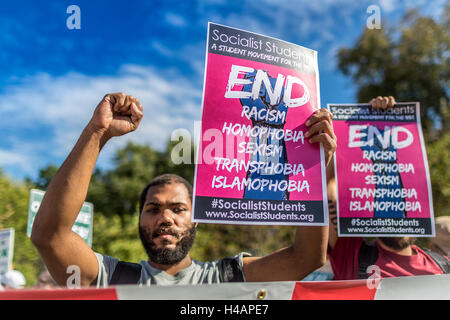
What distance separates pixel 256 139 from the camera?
2.30 metres

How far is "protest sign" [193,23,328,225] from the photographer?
85.7 inches

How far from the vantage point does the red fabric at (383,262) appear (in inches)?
109

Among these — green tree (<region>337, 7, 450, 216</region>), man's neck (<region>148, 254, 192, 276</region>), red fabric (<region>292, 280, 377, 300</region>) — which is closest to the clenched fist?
man's neck (<region>148, 254, 192, 276</region>)

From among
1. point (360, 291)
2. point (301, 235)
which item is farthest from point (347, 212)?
point (360, 291)

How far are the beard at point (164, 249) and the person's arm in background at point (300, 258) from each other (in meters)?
0.39

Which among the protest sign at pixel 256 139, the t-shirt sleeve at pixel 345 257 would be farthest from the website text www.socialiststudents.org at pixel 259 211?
the t-shirt sleeve at pixel 345 257

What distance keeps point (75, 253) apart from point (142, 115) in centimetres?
83

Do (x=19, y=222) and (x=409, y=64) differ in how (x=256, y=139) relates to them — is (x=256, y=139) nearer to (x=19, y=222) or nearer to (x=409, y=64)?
(x=19, y=222)

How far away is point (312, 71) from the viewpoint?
8.34 feet

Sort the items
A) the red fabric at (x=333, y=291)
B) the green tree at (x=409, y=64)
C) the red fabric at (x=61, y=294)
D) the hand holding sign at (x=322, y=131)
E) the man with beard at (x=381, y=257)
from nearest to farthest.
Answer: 1. the red fabric at (x=61, y=294)
2. the red fabric at (x=333, y=291)
3. the hand holding sign at (x=322, y=131)
4. the man with beard at (x=381, y=257)
5. the green tree at (x=409, y=64)

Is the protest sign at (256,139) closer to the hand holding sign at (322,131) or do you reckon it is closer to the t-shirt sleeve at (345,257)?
the hand holding sign at (322,131)

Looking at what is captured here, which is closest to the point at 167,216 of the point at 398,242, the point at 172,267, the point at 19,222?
the point at 172,267
